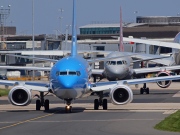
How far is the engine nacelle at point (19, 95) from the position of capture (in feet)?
137

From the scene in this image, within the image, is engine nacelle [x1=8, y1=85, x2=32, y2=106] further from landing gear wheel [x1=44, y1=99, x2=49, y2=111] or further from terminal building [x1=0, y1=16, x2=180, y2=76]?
terminal building [x1=0, y1=16, x2=180, y2=76]

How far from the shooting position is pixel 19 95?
41.9m

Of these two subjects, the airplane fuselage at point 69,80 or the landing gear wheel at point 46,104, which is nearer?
the airplane fuselage at point 69,80

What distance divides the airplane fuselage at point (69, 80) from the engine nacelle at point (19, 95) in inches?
61.9

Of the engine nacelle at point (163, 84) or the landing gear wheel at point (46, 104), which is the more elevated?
the engine nacelle at point (163, 84)

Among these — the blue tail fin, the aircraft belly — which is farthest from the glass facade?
the aircraft belly

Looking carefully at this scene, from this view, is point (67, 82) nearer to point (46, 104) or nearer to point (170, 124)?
point (46, 104)

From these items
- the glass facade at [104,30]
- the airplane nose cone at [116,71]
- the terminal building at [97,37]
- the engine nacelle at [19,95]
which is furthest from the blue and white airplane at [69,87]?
the glass facade at [104,30]

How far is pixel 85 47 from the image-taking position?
133 metres

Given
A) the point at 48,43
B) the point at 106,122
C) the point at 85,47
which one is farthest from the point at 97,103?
the point at 48,43

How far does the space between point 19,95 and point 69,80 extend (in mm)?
3453

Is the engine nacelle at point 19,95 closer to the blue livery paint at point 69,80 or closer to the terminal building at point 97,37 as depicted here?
the blue livery paint at point 69,80

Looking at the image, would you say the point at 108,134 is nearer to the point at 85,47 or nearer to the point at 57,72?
the point at 57,72

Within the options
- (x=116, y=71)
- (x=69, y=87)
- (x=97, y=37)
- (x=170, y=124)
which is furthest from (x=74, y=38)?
(x=97, y=37)
